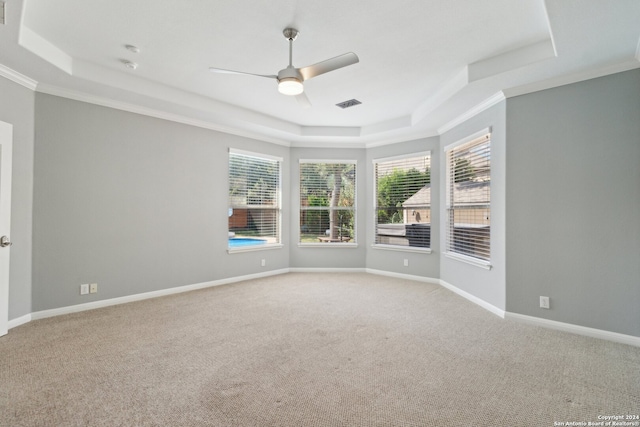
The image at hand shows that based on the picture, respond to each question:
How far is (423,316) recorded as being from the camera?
3.69 metres

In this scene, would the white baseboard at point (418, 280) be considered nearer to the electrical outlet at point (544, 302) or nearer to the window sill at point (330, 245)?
the electrical outlet at point (544, 302)

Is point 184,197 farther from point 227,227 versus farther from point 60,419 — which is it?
point 60,419

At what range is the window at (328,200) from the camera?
6281 mm

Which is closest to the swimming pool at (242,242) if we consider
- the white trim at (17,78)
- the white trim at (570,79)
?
the white trim at (17,78)

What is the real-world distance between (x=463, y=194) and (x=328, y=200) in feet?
8.56

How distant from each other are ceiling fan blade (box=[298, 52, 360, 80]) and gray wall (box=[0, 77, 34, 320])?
10.2ft

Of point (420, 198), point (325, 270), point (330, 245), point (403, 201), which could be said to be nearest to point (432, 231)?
point (420, 198)

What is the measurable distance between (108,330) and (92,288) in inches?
38.5

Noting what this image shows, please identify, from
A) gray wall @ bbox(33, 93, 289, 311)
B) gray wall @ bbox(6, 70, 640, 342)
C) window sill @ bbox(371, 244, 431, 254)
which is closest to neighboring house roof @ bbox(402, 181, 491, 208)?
gray wall @ bbox(6, 70, 640, 342)

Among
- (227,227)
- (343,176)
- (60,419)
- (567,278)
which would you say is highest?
(343,176)

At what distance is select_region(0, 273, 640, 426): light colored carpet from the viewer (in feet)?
6.24

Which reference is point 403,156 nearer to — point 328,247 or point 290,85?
point 328,247

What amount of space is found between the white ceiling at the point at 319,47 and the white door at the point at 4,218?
721 mm

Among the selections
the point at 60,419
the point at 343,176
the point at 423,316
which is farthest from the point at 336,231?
the point at 60,419
